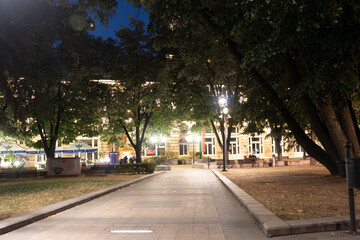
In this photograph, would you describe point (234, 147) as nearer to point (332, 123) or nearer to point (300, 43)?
point (332, 123)

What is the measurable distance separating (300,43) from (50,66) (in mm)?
15835

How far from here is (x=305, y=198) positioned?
1016cm

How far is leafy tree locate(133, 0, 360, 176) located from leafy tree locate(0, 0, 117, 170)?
403 cm

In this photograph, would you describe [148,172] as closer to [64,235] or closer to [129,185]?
[129,185]

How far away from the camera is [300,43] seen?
41.9ft

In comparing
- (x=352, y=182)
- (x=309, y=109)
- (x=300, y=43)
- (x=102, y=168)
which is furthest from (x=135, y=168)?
(x=352, y=182)

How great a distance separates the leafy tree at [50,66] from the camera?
38.6 ft

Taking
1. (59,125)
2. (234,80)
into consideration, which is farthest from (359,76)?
(59,125)

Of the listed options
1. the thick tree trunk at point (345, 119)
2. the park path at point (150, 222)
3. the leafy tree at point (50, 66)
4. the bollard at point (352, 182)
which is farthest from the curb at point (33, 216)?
the thick tree trunk at point (345, 119)

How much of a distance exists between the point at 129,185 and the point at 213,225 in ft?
38.8

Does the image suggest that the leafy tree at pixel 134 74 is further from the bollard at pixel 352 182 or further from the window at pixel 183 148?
the window at pixel 183 148

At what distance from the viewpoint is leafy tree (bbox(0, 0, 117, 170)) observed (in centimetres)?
1177

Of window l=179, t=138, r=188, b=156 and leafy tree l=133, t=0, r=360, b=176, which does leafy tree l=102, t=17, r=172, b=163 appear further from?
window l=179, t=138, r=188, b=156

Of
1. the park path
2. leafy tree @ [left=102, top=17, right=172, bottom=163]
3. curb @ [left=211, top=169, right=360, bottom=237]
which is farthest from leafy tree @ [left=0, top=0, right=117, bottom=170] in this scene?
curb @ [left=211, top=169, right=360, bottom=237]
